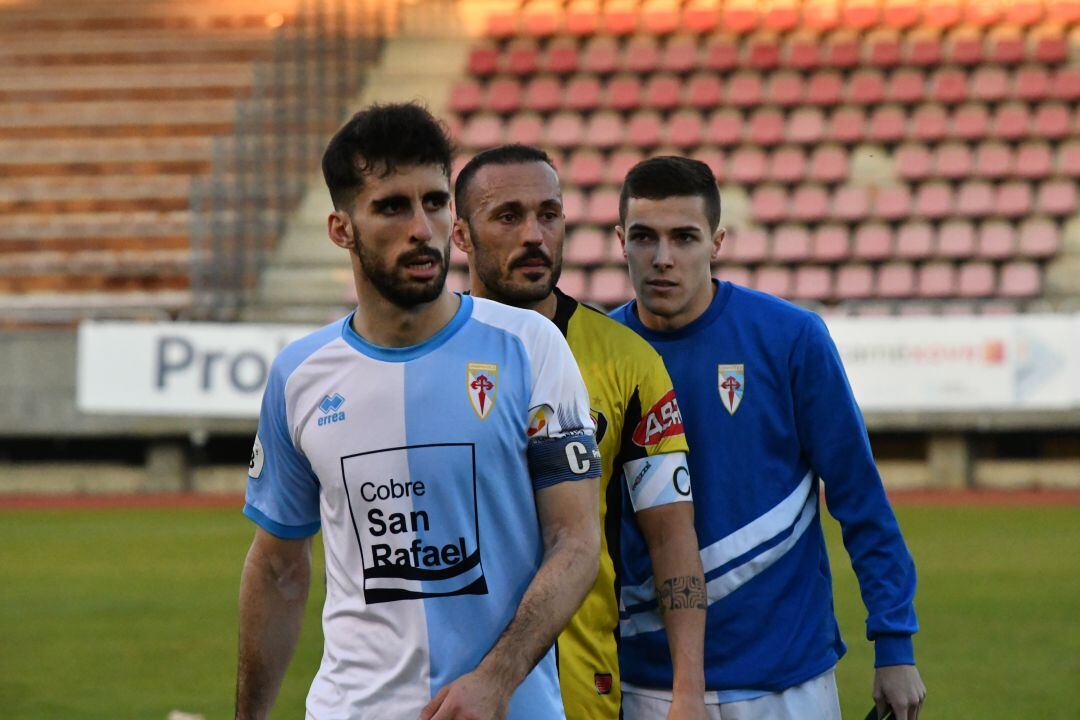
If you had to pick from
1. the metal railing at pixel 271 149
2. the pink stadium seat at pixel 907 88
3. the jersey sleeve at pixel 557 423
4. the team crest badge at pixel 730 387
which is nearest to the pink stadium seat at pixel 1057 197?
the pink stadium seat at pixel 907 88

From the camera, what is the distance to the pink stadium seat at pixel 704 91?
21047 mm

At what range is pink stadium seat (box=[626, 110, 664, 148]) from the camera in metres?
20.8

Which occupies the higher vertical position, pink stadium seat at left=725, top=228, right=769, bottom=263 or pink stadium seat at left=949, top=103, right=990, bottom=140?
pink stadium seat at left=949, top=103, right=990, bottom=140

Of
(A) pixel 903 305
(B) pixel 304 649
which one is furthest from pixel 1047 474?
(B) pixel 304 649

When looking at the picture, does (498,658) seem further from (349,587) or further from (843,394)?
(843,394)

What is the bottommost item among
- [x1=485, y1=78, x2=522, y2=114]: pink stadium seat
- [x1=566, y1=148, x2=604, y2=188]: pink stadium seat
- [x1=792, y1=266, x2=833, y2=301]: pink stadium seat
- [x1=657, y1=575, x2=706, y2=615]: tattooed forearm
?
[x1=657, y1=575, x2=706, y2=615]: tattooed forearm

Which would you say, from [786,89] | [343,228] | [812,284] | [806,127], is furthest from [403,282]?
[786,89]

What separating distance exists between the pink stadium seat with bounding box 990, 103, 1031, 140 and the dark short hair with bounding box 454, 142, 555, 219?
1715 cm

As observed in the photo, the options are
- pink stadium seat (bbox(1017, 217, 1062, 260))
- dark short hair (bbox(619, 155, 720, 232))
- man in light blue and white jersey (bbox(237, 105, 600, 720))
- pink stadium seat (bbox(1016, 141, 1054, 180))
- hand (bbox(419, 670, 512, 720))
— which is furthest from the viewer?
pink stadium seat (bbox(1016, 141, 1054, 180))

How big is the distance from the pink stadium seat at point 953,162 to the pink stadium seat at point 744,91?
2.42 meters

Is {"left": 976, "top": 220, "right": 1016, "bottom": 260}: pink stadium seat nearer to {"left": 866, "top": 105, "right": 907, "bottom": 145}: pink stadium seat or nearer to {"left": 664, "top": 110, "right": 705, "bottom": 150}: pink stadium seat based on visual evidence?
{"left": 866, "top": 105, "right": 907, "bottom": 145}: pink stadium seat

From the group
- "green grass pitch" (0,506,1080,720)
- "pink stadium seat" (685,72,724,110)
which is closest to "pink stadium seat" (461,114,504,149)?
"pink stadium seat" (685,72,724,110)

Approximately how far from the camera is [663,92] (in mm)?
21312

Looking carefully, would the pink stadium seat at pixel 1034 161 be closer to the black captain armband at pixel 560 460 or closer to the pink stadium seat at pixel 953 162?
the pink stadium seat at pixel 953 162
